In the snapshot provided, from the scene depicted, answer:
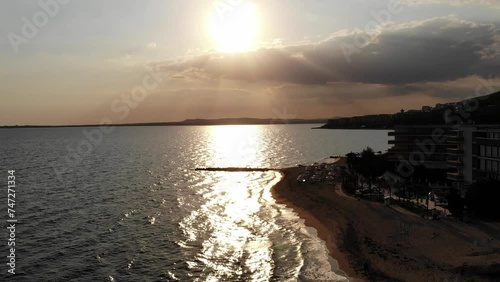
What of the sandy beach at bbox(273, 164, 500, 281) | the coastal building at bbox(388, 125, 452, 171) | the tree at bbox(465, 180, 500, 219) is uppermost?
the coastal building at bbox(388, 125, 452, 171)

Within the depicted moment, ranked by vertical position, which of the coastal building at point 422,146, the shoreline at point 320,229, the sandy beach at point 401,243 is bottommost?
the shoreline at point 320,229

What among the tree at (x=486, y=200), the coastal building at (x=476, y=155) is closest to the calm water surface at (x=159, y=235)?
the tree at (x=486, y=200)

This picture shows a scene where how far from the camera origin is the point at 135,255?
41.2 m

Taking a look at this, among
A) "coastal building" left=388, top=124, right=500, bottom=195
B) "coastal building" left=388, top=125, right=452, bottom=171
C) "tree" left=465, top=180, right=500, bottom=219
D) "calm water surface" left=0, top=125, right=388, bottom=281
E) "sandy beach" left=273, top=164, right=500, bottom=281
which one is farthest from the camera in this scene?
"coastal building" left=388, top=125, right=452, bottom=171

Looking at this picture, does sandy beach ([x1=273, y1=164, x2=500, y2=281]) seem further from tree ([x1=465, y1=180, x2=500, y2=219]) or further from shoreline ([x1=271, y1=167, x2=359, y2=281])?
tree ([x1=465, y1=180, x2=500, y2=219])

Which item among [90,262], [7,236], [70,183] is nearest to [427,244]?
[90,262]

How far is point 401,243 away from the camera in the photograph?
43000mm

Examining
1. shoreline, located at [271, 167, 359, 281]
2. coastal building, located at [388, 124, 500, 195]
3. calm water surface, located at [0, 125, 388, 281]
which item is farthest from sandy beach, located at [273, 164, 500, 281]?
coastal building, located at [388, 124, 500, 195]

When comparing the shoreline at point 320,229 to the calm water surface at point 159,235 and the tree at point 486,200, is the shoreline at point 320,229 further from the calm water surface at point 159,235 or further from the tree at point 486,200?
the tree at point 486,200

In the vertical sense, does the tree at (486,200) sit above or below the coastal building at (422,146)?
below

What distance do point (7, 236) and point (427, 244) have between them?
4631 centimetres

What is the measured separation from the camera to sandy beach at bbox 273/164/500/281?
114ft

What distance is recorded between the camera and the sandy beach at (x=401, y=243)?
34.8 meters

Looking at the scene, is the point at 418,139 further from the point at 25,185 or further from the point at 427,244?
the point at 25,185
